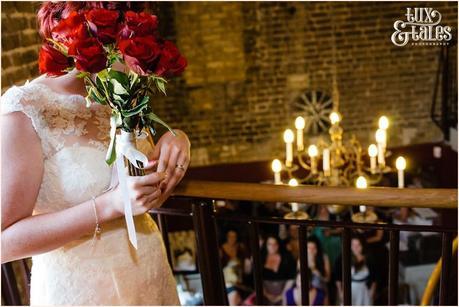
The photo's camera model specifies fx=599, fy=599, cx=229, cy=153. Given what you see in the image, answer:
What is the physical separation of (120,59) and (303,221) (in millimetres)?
769

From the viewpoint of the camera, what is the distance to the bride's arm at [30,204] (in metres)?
1.45

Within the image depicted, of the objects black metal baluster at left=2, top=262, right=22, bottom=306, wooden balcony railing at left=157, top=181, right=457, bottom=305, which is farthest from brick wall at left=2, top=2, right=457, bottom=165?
wooden balcony railing at left=157, top=181, right=457, bottom=305

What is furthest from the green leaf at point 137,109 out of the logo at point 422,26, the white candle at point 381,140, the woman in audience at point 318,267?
the woman in audience at point 318,267

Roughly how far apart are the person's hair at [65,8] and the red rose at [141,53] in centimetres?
14

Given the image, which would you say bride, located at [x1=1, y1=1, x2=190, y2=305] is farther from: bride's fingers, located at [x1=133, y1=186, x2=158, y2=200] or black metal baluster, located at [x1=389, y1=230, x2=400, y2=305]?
black metal baluster, located at [x1=389, y1=230, x2=400, y2=305]

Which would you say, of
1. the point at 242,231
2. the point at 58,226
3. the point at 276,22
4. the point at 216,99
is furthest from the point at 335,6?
the point at 58,226

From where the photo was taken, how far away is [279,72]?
7.37 m

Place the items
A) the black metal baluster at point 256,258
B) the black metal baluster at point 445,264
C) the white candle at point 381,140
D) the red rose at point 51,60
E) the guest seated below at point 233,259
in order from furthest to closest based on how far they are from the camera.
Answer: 1. the guest seated below at point 233,259
2. the white candle at point 381,140
3. the black metal baluster at point 256,258
4. the black metal baluster at point 445,264
5. the red rose at point 51,60

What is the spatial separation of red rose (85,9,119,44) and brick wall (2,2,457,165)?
5.76m

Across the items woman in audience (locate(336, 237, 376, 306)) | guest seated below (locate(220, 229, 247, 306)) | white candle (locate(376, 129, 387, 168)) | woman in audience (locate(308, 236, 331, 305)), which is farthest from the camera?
guest seated below (locate(220, 229, 247, 306))

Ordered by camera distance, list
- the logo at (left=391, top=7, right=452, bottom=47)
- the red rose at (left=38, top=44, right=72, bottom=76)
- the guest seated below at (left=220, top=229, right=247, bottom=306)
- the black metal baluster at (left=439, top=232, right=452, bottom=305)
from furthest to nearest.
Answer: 1. the guest seated below at (left=220, top=229, right=247, bottom=306)
2. the logo at (left=391, top=7, right=452, bottom=47)
3. the black metal baluster at (left=439, top=232, right=452, bottom=305)
4. the red rose at (left=38, top=44, right=72, bottom=76)

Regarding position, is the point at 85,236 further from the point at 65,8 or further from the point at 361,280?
the point at 361,280

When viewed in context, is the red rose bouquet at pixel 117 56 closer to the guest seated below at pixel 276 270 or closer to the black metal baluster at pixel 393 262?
the black metal baluster at pixel 393 262

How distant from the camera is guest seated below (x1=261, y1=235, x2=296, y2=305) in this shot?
5477mm
